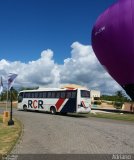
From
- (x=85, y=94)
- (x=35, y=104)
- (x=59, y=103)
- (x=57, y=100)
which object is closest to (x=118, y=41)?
(x=85, y=94)

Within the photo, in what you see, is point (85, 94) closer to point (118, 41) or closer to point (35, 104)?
point (35, 104)

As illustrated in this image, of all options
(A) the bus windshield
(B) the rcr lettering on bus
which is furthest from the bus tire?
(A) the bus windshield

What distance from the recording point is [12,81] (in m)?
24.7

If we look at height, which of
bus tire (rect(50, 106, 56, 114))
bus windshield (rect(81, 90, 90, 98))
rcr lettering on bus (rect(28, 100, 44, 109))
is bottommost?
bus tire (rect(50, 106, 56, 114))

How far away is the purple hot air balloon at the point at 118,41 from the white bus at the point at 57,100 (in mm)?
11079

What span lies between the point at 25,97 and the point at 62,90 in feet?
30.5

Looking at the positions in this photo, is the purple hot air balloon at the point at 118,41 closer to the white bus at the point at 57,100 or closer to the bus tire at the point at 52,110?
the white bus at the point at 57,100

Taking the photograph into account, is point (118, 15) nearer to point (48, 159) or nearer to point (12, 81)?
point (12, 81)

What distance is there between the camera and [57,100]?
40.9 metres

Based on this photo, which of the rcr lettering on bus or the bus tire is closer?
the bus tire

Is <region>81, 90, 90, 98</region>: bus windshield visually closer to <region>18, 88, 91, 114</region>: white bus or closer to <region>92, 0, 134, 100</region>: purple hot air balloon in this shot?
<region>18, 88, 91, 114</region>: white bus

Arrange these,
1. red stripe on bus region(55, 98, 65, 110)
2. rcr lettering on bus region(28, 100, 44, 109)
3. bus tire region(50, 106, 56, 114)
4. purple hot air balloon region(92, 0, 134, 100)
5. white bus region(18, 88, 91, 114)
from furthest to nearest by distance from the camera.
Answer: rcr lettering on bus region(28, 100, 44, 109) < bus tire region(50, 106, 56, 114) < red stripe on bus region(55, 98, 65, 110) < white bus region(18, 88, 91, 114) < purple hot air balloon region(92, 0, 134, 100)

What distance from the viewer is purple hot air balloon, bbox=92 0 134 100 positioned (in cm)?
2389

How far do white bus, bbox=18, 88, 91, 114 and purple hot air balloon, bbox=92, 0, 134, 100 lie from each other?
11079 millimetres
